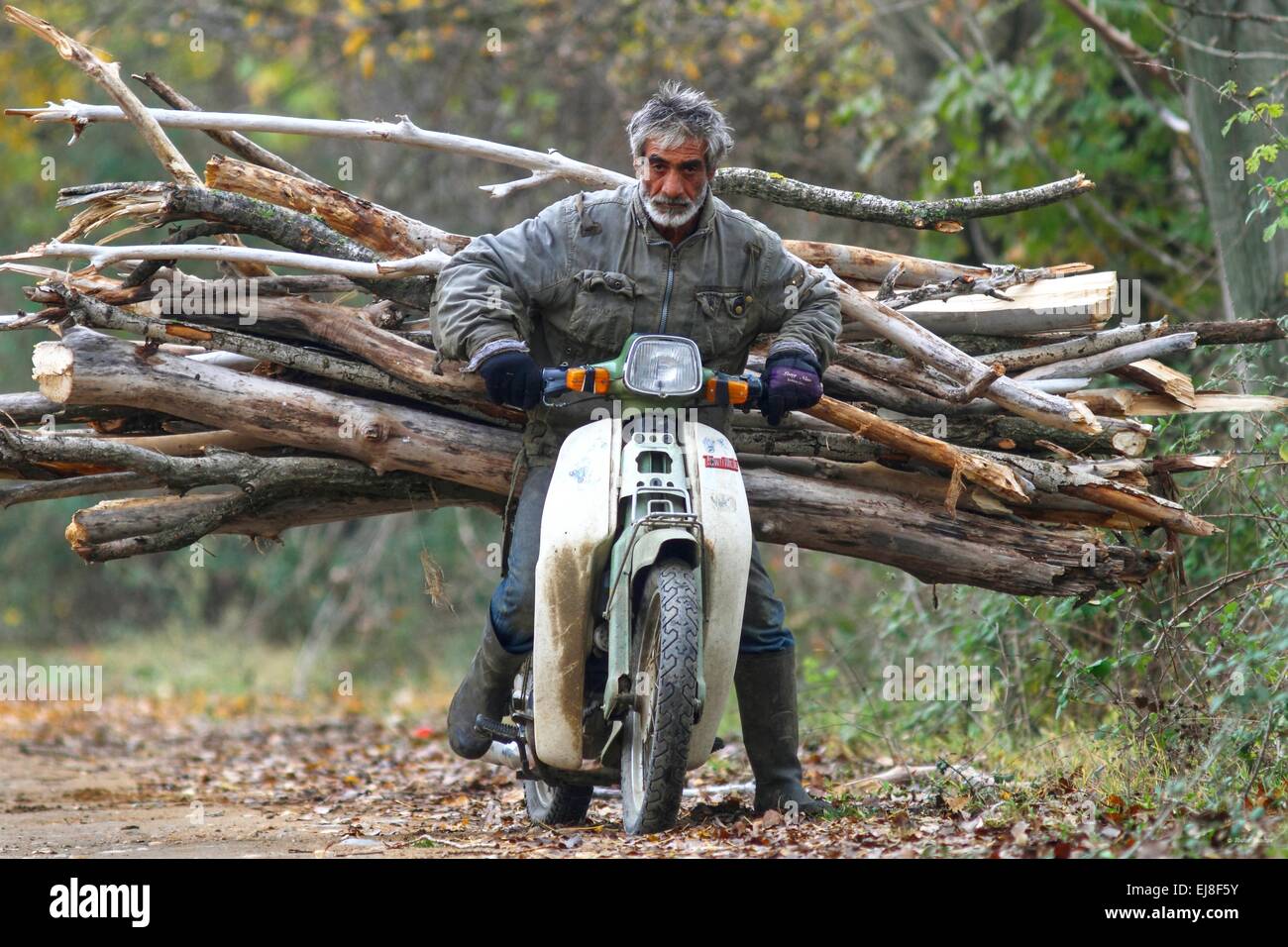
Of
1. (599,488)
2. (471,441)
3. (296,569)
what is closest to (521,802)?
(471,441)

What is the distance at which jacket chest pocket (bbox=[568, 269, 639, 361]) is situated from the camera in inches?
194

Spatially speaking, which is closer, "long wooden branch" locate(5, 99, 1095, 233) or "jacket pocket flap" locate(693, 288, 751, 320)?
"jacket pocket flap" locate(693, 288, 751, 320)

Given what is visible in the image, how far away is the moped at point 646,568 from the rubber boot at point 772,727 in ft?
1.48

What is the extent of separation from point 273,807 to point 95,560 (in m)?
1.77

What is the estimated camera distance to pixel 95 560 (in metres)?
5.13

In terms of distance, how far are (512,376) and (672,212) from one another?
2.46 ft

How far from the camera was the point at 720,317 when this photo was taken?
198 inches

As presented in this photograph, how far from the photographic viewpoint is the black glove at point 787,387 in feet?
15.6

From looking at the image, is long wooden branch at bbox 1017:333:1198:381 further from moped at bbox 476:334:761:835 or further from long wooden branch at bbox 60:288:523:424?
long wooden branch at bbox 60:288:523:424

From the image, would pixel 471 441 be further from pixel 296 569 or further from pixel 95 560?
pixel 296 569

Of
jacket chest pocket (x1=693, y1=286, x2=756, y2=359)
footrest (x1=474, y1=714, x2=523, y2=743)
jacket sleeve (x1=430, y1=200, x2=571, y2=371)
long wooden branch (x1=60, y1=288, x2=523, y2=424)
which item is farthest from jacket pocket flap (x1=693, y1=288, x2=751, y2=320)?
footrest (x1=474, y1=714, x2=523, y2=743)

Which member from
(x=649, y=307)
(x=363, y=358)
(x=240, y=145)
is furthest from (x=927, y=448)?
(x=240, y=145)

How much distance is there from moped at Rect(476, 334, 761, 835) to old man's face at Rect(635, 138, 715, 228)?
47cm

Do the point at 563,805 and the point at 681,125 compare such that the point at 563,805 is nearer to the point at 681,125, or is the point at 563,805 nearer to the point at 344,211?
the point at 344,211
